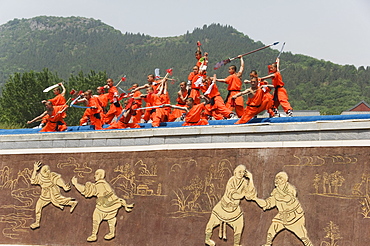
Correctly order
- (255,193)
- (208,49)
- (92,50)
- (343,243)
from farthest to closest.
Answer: (92,50), (208,49), (255,193), (343,243)

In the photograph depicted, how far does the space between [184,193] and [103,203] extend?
83.0 inches

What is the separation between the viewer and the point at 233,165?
42.5 ft

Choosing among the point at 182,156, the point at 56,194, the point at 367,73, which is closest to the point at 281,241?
the point at 182,156

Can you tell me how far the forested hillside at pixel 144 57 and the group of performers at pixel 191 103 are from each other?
106ft

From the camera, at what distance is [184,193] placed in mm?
13547

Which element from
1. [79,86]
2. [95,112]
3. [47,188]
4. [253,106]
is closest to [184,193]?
[253,106]

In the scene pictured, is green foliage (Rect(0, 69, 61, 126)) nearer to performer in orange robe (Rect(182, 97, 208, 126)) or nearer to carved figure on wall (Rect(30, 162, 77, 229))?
carved figure on wall (Rect(30, 162, 77, 229))


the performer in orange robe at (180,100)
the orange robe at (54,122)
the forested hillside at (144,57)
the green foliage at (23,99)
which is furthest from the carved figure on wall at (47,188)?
the forested hillside at (144,57)

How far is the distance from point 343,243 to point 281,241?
117 cm

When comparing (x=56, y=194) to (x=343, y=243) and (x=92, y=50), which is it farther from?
(x=92, y=50)

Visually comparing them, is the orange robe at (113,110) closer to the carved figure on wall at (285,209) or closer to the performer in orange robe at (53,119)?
the performer in orange robe at (53,119)

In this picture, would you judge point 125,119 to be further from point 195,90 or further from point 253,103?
point 253,103

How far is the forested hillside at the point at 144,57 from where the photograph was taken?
224ft

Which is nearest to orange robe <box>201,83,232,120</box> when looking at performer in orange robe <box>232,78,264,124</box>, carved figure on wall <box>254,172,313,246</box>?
performer in orange robe <box>232,78,264,124</box>
